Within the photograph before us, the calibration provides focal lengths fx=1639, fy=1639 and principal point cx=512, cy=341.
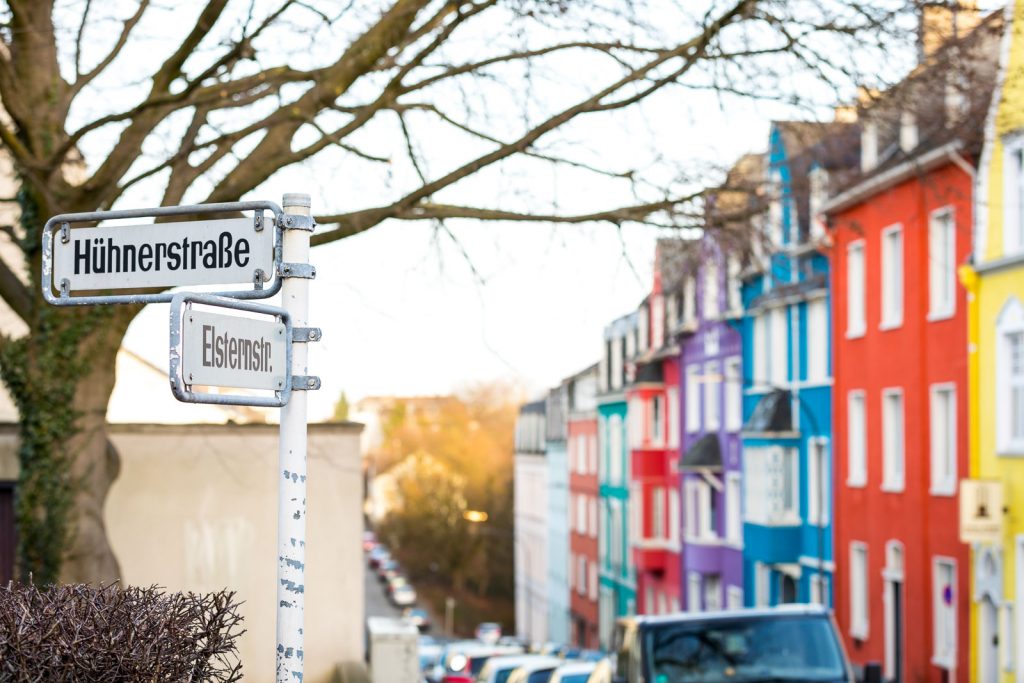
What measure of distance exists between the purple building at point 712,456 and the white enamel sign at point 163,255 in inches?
1512

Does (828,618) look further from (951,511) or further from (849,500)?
(849,500)

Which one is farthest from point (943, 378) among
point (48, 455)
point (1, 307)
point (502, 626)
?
point (502, 626)

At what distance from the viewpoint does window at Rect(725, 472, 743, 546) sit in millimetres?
46281

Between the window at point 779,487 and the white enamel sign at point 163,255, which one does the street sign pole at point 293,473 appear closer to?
the white enamel sign at point 163,255

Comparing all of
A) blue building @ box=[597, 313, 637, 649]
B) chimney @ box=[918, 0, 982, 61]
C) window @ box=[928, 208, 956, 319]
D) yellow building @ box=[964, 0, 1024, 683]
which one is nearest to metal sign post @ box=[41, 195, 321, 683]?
chimney @ box=[918, 0, 982, 61]

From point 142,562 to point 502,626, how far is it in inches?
2906

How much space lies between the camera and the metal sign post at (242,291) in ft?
15.9

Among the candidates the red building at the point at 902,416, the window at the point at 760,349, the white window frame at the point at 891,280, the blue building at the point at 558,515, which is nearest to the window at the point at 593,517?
the blue building at the point at 558,515

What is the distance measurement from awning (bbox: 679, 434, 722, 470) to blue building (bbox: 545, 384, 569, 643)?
84.9ft

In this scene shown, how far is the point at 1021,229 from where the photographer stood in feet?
92.4

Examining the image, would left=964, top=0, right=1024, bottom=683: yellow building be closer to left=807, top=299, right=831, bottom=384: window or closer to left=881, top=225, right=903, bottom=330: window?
left=881, top=225, right=903, bottom=330: window

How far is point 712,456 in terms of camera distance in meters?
47.2

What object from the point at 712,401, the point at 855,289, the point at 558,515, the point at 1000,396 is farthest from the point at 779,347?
the point at 558,515

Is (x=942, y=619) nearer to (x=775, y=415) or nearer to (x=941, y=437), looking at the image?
(x=941, y=437)
